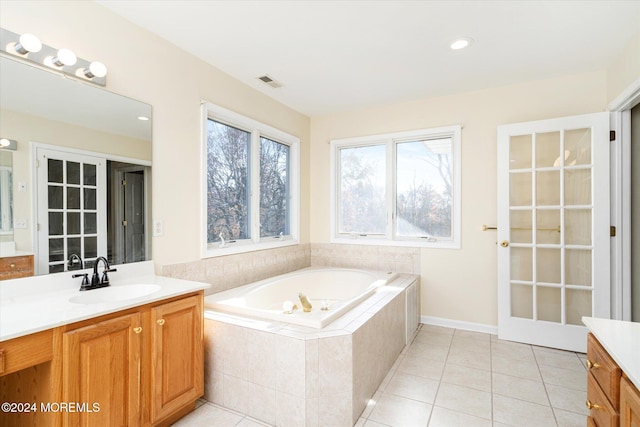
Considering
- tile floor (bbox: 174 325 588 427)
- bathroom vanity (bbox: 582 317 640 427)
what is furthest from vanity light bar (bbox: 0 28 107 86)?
bathroom vanity (bbox: 582 317 640 427)

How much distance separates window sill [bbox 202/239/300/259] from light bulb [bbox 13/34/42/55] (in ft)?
5.32

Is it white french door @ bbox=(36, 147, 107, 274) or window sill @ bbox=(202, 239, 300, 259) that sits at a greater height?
white french door @ bbox=(36, 147, 107, 274)

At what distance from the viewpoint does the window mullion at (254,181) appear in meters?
3.27

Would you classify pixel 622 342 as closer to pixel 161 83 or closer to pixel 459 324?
pixel 459 324

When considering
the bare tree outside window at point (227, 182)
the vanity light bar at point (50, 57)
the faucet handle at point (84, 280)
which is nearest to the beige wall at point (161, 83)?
the vanity light bar at point (50, 57)

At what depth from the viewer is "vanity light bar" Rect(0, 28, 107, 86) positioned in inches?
62.4

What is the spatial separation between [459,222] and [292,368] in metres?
2.42

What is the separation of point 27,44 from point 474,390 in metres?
3.39

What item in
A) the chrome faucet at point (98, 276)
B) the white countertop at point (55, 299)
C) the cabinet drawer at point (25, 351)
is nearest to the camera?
the cabinet drawer at point (25, 351)

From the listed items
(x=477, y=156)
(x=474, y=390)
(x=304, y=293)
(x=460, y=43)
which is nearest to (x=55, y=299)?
(x=304, y=293)

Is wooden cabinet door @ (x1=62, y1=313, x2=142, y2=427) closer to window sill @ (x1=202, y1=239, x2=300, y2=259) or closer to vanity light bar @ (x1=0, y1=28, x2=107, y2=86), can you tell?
window sill @ (x1=202, y1=239, x2=300, y2=259)

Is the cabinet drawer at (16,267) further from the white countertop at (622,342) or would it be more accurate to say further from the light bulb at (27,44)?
the white countertop at (622,342)

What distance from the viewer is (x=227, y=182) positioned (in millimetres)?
3020

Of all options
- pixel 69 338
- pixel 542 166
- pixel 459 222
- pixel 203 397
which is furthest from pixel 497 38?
pixel 203 397
